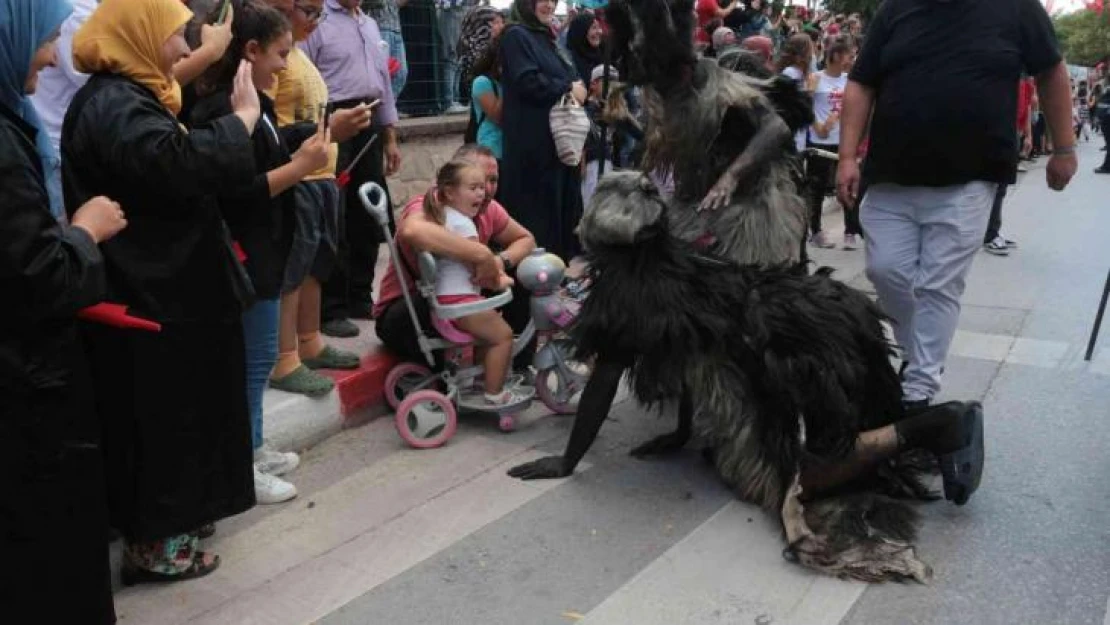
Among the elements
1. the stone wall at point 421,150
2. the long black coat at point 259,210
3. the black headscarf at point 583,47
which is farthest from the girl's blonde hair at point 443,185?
the stone wall at point 421,150

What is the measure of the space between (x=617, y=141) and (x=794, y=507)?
354 cm

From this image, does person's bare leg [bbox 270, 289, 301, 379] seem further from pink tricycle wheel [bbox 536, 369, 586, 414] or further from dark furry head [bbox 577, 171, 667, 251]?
dark furry head [bbox 577, 171, 667, 251]

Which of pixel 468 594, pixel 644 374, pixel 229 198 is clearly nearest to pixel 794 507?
pixel 644 374

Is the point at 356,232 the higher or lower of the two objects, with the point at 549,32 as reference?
lower

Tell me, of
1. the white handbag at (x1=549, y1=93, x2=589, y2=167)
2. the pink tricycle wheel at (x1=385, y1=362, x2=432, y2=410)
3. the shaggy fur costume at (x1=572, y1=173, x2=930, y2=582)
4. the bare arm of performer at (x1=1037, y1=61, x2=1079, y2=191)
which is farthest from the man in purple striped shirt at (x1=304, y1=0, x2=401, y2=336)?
the bare arm of performer at (x1=1037, y1=61, x2=1079, y2=191)

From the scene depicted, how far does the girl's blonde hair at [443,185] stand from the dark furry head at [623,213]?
76 cm

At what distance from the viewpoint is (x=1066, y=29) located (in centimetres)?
6825

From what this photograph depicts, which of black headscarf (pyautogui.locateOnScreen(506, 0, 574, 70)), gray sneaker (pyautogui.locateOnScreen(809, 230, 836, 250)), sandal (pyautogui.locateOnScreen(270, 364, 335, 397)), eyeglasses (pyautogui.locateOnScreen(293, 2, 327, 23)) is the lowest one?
gray sneaker (pyautogui.locateOnScreen(809, 230, 836, 250))

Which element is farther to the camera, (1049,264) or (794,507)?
(1049,264)

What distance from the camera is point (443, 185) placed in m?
4.26

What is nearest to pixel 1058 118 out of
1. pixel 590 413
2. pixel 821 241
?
pixel 590 413

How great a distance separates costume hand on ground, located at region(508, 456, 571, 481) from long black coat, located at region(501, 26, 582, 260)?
1.78m

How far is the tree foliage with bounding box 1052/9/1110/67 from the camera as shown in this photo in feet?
176

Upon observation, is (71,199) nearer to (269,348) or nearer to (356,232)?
(269,348)
